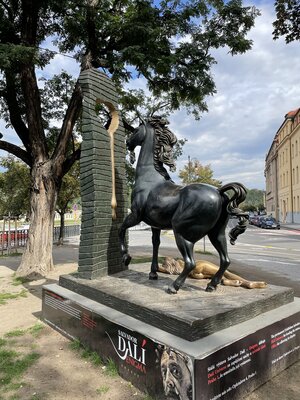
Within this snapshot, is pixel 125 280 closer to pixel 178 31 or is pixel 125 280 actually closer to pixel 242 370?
pixel 242 370

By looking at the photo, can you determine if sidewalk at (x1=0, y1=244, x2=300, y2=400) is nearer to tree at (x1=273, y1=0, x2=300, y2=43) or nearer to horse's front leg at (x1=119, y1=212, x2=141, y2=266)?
horse's front leg at (x1=119, y1=212, x2=141, y2=266)

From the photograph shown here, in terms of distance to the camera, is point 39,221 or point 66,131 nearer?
point 39,221

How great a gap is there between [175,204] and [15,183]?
63.0ft

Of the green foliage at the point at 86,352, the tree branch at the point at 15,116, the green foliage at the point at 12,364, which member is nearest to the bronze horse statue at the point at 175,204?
the green foliage at the point at 86,352

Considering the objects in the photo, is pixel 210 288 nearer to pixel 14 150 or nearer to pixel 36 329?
pixel 36 329

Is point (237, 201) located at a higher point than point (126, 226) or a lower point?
higher

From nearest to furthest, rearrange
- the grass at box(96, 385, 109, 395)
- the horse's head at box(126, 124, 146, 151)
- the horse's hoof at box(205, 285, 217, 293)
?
the grass at box(96, 385, 109, 395) → the horse's hoof at box(205, 285, 217, 293) → the horse's head at box(126, 124, 146, 151)

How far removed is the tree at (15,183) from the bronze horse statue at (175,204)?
16.6m

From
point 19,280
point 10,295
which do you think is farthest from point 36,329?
point 19,280

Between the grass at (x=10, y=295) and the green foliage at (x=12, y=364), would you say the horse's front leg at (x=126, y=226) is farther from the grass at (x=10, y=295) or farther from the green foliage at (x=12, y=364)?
the grass at (x=10, y=295)

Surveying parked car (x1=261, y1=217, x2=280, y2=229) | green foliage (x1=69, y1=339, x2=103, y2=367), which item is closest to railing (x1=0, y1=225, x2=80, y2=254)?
green foliage (x1=69, y1=339, x2=103, y2=367)

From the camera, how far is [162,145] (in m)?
4.34

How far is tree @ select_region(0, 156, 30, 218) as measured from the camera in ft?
65.6

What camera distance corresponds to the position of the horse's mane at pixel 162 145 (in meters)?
4.33
